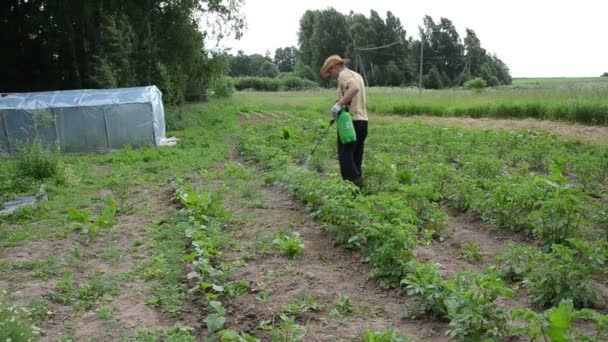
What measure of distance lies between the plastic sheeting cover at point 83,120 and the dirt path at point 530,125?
9.20 meters

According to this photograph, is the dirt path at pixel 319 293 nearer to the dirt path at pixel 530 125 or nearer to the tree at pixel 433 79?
the dirt path at pixel 530 125

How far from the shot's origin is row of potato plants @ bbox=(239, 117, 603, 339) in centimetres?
331

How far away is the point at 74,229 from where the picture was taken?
635 centimetres

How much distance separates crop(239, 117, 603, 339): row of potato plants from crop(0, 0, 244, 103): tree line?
516 inches

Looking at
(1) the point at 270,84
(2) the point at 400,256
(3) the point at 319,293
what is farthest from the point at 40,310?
(1) the point at 270,84

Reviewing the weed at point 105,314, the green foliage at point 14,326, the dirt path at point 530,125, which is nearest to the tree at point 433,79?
the dirt path at point 530,125

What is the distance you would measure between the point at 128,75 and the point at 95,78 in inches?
51.3

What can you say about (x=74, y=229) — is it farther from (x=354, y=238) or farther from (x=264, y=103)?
(x=264, y=103)

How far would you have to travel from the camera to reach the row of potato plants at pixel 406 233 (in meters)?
3.31

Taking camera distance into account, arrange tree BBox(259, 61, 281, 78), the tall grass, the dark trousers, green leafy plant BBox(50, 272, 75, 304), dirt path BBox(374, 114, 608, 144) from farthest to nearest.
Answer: tree BBox(259, 61, 281, 78) < the tall grass < dirt path BBox(374, 114, 608, 144) < the dark trousers < green leafy plant BBox(50, 272, 75, 304)

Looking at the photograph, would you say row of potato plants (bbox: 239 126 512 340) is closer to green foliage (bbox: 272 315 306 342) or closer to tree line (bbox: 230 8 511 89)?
green foliage (bbox: 272 315 306 342)

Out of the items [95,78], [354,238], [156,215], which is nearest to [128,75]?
[95,78]

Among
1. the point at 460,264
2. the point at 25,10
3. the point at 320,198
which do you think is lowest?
the point at 460,264

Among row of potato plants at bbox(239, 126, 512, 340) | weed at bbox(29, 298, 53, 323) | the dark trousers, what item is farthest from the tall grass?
weed at bbox(29, 298, 53, 323)
